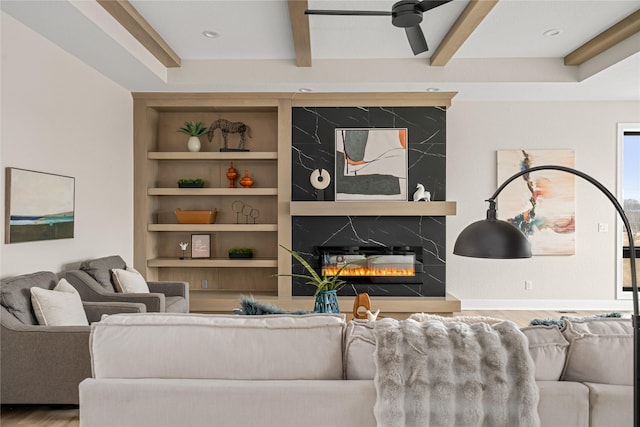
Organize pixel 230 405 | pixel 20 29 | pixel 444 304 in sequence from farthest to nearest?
pixel 444 304 < pixel 20 29 < pixel 230 405

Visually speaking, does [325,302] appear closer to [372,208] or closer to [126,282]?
[126,282]

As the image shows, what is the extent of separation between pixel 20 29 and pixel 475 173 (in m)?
4.82

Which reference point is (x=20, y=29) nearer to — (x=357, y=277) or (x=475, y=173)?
(x=357, y=277)

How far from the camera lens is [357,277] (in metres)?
5.62

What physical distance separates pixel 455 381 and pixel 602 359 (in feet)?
1.68

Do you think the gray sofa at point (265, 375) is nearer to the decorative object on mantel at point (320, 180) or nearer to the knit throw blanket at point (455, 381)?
the knit throw blanket at point (455, 381)

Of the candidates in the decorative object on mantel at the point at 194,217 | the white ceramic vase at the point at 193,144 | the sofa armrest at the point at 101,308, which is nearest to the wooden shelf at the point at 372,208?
the decorative object on mantel at the point at 194,217

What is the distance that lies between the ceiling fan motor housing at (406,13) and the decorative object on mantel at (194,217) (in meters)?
3.52

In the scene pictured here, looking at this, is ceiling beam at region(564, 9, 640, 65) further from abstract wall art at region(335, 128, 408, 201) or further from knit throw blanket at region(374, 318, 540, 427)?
knit throw blanket at region(374, 318, 540, 427)

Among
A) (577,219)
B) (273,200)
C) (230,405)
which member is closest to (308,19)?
(273,200)

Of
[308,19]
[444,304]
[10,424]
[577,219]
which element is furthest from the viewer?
[577,219]

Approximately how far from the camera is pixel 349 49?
4.63 metres

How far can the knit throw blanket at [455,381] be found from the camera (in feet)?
4.85

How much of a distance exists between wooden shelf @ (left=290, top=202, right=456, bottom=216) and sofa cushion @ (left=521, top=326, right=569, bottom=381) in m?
3.93
